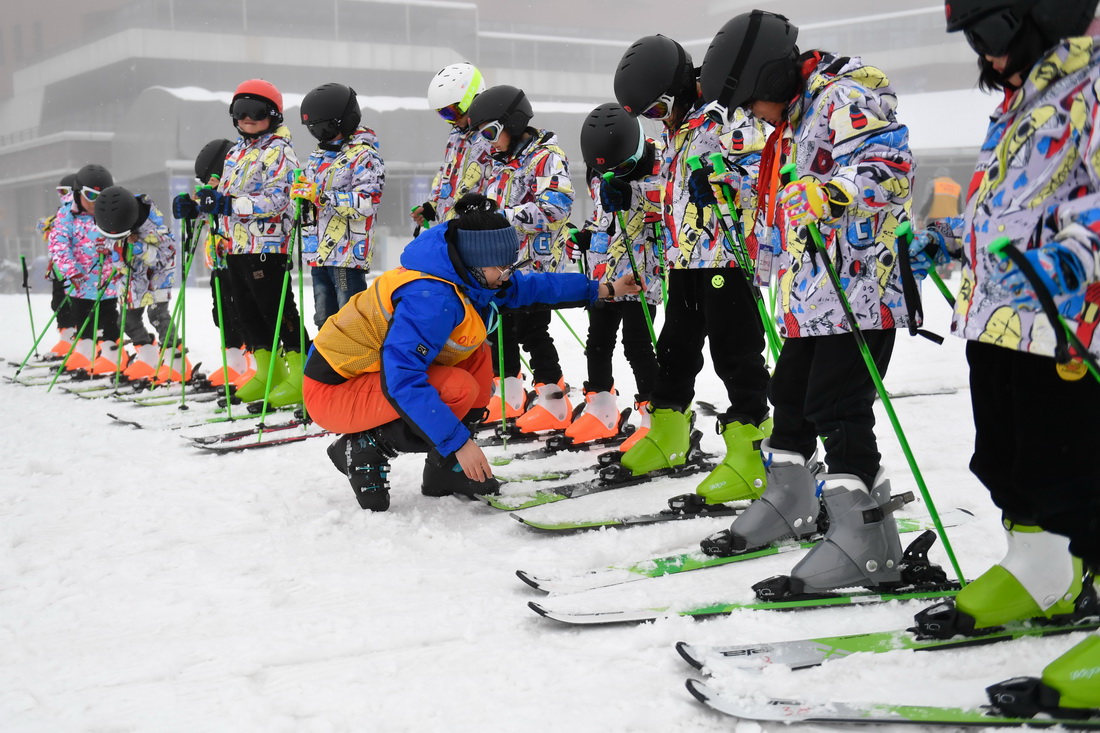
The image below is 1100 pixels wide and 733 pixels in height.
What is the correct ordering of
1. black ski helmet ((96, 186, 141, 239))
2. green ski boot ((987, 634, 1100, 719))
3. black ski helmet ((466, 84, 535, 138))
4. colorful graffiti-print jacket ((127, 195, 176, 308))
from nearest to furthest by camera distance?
1. green ski boot ((987, 634, 1100, 719))
2. black ski helmet ((466, 84, 535, 138))
3. black ski helmet ((96, 186, 141, 239))
4. colorful graffiti-print jacket ((127, 195, 176, 308))

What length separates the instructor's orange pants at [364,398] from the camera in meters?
3.59

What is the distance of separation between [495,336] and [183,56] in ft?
94.8

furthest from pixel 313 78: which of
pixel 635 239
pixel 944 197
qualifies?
pixel 635 239

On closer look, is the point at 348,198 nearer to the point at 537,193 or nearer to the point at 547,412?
the point at 537,193

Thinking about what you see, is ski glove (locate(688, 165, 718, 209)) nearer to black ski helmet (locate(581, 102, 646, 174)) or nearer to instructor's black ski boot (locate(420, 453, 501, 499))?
black ski helmet (locate(581, 102, 646, 174))

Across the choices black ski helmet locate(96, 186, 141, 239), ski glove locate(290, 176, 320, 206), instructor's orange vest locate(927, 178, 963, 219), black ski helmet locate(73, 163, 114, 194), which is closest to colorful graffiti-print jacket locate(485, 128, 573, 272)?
ski glove locate(290, 176, 320, 206)

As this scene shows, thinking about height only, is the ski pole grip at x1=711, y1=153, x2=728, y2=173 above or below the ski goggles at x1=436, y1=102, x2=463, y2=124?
below

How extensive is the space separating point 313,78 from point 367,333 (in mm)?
30510

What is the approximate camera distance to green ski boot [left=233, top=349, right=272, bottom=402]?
21.0ft

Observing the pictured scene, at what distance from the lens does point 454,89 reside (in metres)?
5.46

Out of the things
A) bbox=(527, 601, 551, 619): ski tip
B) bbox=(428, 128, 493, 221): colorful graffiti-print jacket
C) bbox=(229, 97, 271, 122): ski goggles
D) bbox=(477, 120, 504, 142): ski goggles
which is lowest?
bbox=(527, 601, 551, 619): ski tip

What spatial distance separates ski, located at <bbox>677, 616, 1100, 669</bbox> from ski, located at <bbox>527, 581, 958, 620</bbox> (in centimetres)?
24

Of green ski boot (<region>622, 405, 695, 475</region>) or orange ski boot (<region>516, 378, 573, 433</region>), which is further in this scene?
orange ski boot (<region>516, 378, 573, 433</region>)

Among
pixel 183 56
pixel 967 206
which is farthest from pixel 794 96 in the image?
pixel 183 56
